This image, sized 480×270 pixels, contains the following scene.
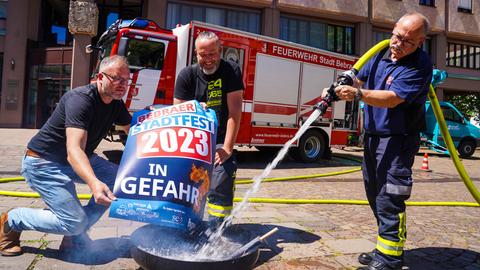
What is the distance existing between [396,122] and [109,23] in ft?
70.2

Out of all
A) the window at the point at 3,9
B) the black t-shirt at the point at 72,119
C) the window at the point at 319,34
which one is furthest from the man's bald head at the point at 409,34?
the window at the point at 3,9

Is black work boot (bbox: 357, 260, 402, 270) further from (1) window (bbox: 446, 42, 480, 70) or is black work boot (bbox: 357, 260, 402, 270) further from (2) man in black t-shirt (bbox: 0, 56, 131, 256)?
(1) window (bbox: 446, 42, 480, 70)

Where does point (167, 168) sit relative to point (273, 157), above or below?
above

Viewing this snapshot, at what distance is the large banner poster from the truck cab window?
593 centimetres

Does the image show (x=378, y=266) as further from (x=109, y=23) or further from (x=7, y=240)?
(x=109, y=23)

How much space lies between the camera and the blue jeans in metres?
2.95

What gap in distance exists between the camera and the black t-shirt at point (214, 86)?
11.5ft

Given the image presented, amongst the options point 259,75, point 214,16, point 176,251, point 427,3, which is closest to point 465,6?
point 427,3

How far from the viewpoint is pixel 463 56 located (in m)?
27.3

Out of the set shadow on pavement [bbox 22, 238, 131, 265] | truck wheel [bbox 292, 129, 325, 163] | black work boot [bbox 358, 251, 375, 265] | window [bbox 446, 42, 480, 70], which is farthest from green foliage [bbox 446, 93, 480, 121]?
shadow on pavement [bbox 22, 238, 131, 265]

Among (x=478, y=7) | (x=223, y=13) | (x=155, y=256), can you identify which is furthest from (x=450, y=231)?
(x=478, y=7)

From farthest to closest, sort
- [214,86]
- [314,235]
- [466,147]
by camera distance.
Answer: [466,147] → [314,235] → [214,86]

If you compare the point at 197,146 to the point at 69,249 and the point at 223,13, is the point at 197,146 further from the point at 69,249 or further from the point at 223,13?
the point at 223,13

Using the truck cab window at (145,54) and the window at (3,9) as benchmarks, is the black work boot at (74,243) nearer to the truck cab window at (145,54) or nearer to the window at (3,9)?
the truck cab window at (145,54)
